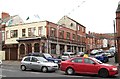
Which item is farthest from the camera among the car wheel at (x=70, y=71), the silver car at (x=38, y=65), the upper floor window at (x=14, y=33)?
→ the upper floor window at (x=14, y=33)

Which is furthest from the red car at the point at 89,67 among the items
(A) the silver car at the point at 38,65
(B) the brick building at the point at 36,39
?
(B) the brick building at the point at 36,39

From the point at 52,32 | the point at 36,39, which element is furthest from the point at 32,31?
the point at 52,32

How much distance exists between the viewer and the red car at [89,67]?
18875 mm

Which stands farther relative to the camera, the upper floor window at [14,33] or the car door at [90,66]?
the upper floor window at [14,33]

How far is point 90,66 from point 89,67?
0.11m

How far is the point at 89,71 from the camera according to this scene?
19.6 meters

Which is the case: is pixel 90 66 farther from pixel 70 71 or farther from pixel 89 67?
pixel 70 71

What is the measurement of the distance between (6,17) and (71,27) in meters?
14.9

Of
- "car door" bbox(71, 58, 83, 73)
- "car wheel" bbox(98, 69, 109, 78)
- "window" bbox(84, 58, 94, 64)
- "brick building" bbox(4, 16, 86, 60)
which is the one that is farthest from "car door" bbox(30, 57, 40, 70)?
"brick building" bbox(4, 16, 86, 60)

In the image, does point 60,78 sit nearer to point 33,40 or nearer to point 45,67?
point 45,67

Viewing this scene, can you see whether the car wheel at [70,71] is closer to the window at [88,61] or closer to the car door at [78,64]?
the car door at [78,64]

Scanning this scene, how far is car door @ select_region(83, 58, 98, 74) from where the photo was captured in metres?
19.4

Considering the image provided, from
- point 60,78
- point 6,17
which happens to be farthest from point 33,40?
point 60,78

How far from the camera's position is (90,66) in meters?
19.5
